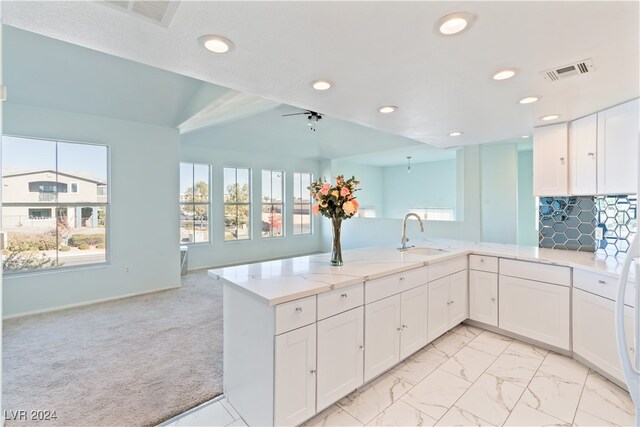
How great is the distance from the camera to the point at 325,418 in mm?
1935

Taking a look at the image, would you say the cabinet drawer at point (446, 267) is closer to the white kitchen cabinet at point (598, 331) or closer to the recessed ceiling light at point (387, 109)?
the white kitchen cabinet at point (598, 331)

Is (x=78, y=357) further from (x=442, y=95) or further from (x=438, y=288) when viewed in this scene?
(x=442, y=95)

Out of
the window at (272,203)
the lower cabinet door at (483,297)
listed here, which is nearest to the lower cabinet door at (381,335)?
the lower cabinet door at (483,297)

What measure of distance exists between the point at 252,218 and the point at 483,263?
5324mm

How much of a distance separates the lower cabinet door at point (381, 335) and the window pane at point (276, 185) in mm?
5764

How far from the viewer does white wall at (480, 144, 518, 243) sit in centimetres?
546

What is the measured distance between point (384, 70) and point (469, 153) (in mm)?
3965

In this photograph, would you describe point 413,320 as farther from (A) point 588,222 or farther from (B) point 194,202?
(B) point 194,202

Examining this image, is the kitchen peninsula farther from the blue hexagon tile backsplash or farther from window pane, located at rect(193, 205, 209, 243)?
window pane, located at rect(193, 205, 209, 243)

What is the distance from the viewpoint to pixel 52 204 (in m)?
4.08

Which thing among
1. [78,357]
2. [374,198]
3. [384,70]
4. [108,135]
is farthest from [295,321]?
[374,198]

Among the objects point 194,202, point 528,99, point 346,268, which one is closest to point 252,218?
point 194,202

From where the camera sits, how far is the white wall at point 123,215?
379cm

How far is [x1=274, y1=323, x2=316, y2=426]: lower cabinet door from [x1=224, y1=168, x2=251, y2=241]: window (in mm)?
5457
